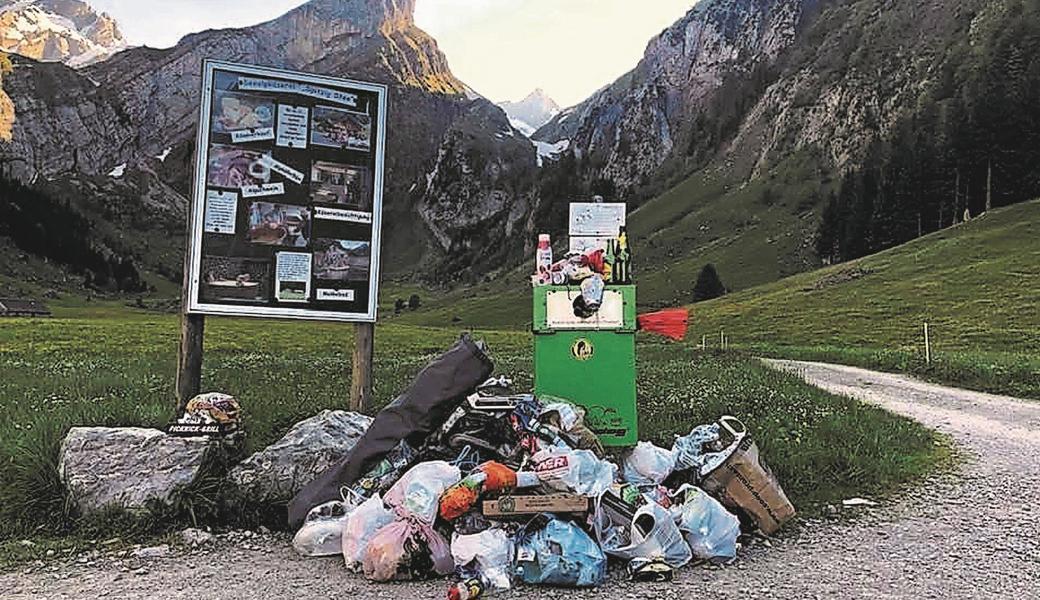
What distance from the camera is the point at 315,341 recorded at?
181ft

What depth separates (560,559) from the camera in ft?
20.2

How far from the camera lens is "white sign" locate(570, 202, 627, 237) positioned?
9.40m

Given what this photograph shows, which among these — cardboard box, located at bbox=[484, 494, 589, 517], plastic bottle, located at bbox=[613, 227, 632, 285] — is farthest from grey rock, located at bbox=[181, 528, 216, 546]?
plastic bottle, located at bbox=[613, 227, 632, 285]

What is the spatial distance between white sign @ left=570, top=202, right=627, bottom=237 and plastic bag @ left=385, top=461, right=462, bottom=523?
3.53 metres

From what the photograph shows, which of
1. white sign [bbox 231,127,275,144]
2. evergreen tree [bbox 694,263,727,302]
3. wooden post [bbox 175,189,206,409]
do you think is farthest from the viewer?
evergreen tree [bbox 694,263,727,302]

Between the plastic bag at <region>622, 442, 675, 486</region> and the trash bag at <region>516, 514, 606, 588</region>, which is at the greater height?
the plastic bag at <region>622, 442, 675, 486</region>

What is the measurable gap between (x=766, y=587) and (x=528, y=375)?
16546mm

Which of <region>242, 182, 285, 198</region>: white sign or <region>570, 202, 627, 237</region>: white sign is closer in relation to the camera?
<region>570, 202, 627, 237</region>: white sign

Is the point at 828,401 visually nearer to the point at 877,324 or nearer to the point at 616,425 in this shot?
the point at 616,425

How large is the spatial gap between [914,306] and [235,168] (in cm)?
6173

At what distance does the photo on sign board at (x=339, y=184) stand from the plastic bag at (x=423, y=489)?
13.8 ft

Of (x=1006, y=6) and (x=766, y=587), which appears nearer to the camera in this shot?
(x=766, y=587)

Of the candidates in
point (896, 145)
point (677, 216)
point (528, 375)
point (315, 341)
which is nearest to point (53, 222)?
point (677, 216)

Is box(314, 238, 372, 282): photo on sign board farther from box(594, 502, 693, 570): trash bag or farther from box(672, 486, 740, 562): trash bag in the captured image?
box(672, 486, 740, 562): trash bag
